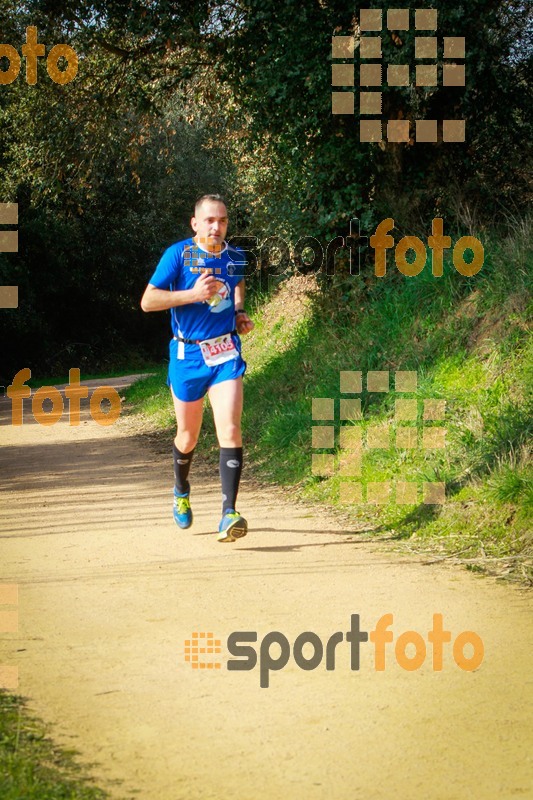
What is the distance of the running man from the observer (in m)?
6.73

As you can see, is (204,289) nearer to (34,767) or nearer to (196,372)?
(196,372)

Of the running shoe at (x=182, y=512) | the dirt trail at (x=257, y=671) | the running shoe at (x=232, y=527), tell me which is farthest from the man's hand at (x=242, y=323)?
the dirt trail at (x=257, y=671)

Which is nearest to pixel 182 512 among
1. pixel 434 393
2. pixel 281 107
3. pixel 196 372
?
pixel 196 372

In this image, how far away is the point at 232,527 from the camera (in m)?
6.66

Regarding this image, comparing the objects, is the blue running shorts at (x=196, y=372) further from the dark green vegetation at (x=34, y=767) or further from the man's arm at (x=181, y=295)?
the dark green vegetation at (x=34, y=767)

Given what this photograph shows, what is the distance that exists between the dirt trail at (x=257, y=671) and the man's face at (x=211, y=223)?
210cm

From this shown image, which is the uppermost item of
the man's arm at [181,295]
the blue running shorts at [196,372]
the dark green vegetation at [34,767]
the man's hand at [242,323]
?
the man's arm at [181,295]

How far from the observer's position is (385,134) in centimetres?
1233

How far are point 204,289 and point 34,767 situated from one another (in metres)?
3.75

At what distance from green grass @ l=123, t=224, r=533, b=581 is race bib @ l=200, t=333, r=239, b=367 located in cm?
180

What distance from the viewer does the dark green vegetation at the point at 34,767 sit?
3135 mm

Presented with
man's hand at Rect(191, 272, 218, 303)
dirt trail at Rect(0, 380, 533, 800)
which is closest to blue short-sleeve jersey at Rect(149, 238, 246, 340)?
man's hand at Rect(191, 272, 218, 303)

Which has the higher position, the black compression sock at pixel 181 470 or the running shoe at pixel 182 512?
the black compression sock at pixel 181 470

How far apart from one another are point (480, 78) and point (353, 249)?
8.40 ft
